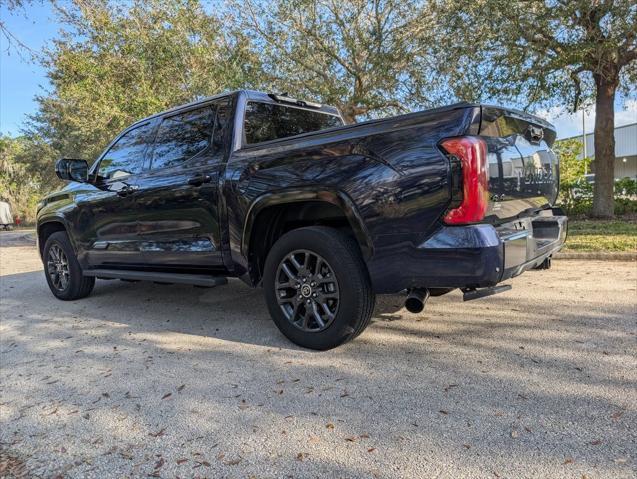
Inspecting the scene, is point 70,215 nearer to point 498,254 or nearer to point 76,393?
point 76,393

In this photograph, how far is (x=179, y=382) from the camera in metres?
3.18

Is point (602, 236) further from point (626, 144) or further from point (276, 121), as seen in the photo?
point (626, 144)

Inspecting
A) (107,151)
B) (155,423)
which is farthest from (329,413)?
(107,151)

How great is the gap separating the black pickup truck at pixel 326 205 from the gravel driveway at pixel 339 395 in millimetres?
493

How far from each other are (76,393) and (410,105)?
39.6 ft

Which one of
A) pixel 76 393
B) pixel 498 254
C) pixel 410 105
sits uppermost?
pixel 410 105

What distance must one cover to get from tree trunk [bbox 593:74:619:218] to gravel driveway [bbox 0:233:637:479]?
8420 mm

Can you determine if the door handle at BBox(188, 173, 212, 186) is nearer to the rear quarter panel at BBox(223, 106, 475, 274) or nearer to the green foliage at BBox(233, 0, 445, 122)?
the rear quarter panel at BBox(223, 106, 475, 274)

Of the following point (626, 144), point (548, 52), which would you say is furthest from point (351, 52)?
point (626, 144)

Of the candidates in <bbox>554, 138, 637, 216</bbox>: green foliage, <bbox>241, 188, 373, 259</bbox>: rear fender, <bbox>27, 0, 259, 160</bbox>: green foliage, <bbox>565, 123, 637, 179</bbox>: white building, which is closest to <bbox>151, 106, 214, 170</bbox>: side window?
<bbox>241, 188, 373, 259</bbox>: rear fender

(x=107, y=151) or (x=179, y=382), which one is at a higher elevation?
(x=107, y=151)

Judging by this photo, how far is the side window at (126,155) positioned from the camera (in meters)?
5.00

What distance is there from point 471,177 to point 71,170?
4536mm

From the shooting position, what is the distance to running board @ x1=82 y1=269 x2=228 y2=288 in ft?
13.5
